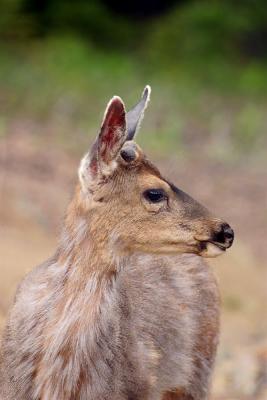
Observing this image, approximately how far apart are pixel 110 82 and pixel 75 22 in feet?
15.8

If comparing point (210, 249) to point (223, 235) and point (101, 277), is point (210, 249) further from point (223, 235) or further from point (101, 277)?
point (101, 277)

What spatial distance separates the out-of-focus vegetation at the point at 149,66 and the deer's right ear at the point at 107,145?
11152mm

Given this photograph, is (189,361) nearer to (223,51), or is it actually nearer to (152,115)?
(152,115)

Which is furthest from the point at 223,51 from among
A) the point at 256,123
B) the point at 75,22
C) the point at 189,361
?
the point at 189,361

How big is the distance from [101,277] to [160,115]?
13731 mm

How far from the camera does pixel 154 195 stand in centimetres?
641

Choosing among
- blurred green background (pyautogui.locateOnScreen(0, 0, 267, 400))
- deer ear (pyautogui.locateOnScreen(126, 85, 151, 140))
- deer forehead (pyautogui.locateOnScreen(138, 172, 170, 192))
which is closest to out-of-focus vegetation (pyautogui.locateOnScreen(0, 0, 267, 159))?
blurred green background (pyautogui.locateOnScreen(0, 0, 267, 400))

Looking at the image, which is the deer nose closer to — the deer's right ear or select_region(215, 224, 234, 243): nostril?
select_region(215, 224, 234, 243): nostril

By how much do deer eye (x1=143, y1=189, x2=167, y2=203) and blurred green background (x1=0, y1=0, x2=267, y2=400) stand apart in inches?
116

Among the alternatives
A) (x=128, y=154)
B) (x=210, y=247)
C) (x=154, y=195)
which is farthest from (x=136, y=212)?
(x=210, y=247)

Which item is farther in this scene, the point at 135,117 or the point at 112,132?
the point at 135,117

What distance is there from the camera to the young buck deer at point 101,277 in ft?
20.7

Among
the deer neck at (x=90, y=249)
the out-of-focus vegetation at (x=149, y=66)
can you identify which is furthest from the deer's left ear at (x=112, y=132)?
the out-of-focus vegetation at (x=149, y=66)

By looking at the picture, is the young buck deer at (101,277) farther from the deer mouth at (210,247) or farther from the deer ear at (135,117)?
the deer ear at (135,117)
